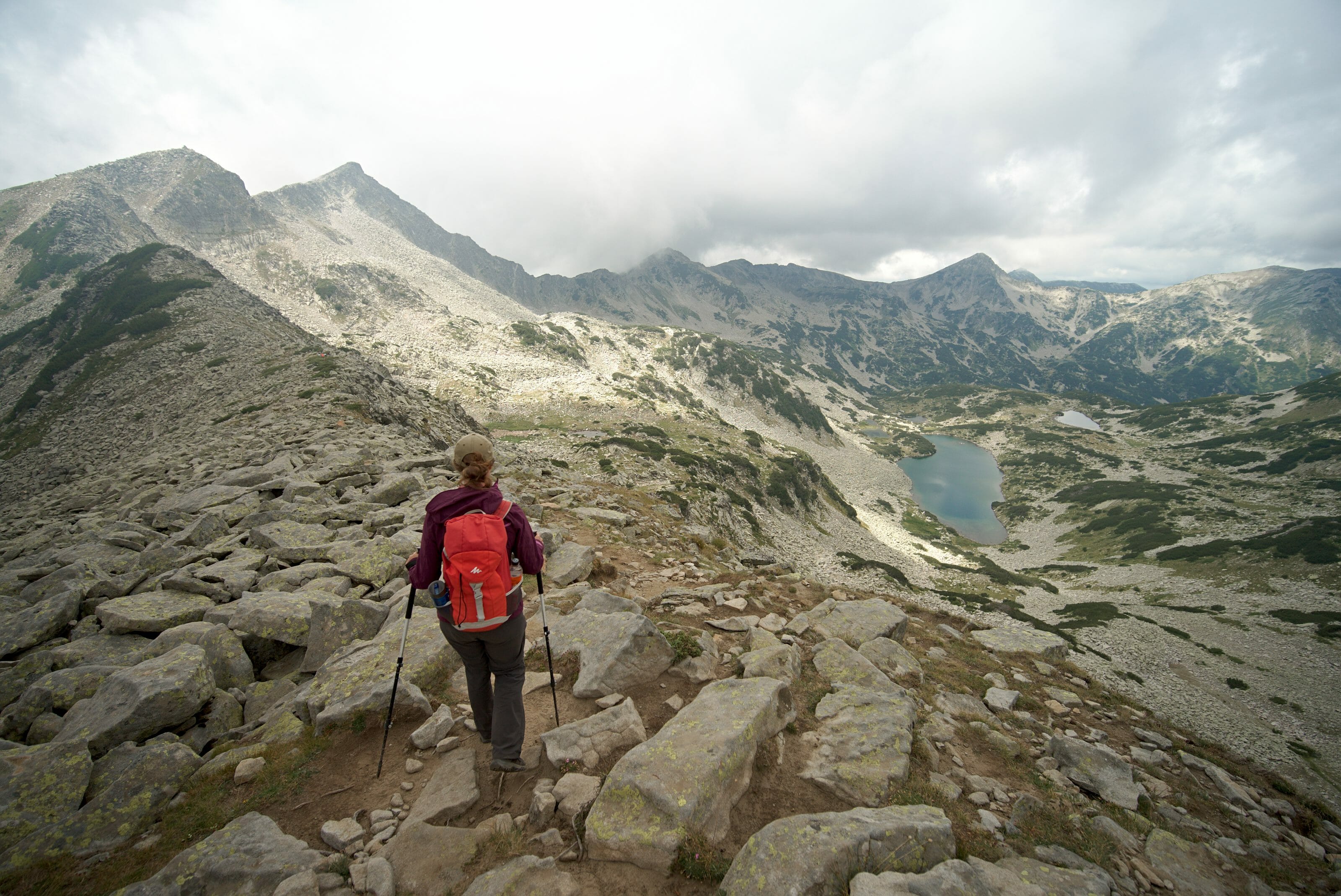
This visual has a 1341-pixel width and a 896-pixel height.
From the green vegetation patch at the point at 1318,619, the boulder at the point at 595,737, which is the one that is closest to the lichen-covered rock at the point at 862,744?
the boulder at the point at 595,737

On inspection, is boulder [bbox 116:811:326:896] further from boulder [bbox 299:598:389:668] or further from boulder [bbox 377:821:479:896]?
boulder [bbox 299:598:389:668]

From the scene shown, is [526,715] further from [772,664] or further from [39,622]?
[39,622]

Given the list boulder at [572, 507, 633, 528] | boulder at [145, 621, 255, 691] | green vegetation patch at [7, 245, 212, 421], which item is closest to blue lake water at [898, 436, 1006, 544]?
boulder at [572, 507, 633, 528]

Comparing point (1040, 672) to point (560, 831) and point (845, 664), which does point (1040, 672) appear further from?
A: point (560, 831)

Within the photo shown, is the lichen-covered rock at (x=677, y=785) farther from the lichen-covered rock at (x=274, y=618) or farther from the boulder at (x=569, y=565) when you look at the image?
the lichen-covered rock at (x=274, y=618)

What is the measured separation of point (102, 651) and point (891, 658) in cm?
1466

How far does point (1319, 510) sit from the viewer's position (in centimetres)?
8612

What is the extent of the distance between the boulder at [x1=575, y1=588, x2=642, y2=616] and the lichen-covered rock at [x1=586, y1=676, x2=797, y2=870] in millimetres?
3971

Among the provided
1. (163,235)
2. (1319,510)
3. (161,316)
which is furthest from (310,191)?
(1319,510)

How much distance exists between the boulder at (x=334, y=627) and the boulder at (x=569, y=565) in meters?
4.25

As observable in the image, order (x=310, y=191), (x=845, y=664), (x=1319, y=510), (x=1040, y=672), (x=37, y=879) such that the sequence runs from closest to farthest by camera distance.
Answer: (x=37, y=879) < (x=845, y=664) < (x=1040, y=672) < (x=1319, y=510) < (x=310, y=191)

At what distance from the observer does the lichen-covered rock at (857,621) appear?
37.8 feet

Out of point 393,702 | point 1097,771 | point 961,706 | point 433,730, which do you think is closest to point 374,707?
point 393,702

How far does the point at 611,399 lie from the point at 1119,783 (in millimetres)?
75499
